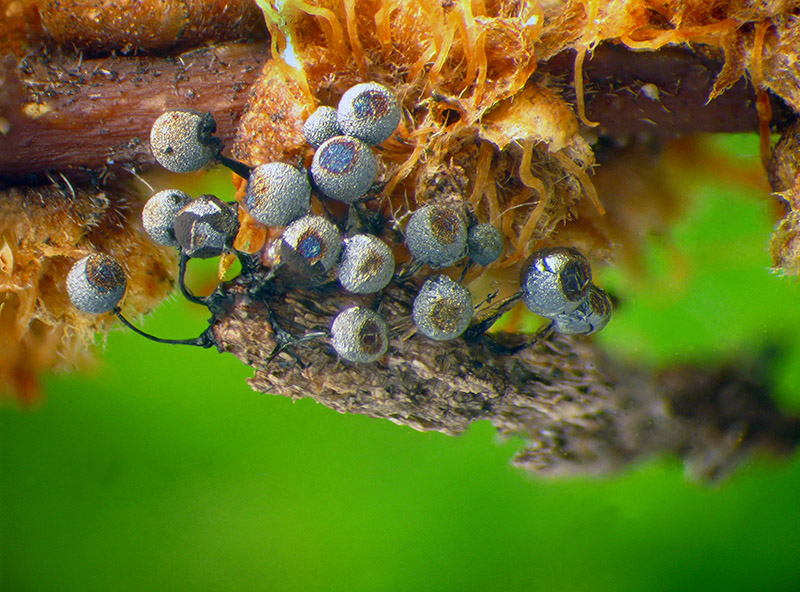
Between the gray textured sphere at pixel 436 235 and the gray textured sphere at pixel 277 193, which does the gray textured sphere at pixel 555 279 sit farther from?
the gray textured sphere at pixel 277 193

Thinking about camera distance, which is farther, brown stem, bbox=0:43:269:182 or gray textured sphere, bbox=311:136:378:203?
brown stem, bbox=0:43:269:182

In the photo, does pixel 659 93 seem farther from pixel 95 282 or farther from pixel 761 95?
pixel 95 282

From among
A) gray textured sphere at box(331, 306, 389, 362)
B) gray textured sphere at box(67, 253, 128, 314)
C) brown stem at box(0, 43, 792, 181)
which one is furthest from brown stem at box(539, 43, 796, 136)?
gray textured sphere at box(67, 253, 128, 314)

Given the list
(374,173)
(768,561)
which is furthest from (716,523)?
(374,173)

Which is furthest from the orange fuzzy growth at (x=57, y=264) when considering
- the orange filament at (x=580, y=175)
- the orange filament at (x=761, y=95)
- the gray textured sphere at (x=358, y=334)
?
the orange filament at (x=761, y=95)

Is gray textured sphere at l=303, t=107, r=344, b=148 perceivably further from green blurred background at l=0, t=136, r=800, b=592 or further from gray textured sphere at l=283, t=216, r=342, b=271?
green blurred background at l=0, t=136, r=800, b=592

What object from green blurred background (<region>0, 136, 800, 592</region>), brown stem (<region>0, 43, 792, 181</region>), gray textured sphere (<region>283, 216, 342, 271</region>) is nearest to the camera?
gray textured sphere (<region>283, 216, 342, 271</region>)

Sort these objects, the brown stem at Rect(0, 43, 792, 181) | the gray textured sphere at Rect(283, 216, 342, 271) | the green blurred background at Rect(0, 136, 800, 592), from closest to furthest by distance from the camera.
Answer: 1. the gray textured sphere at Rect(283, 216, 342, 271)
2. the brown stem at Rect(0, 43, 792, 181)
3. the green blurred background at Rect(0, 136, 800, 592)
